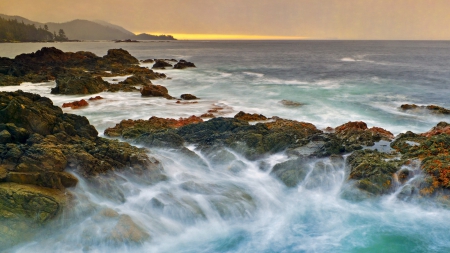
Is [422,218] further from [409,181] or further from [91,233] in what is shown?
[91,233]

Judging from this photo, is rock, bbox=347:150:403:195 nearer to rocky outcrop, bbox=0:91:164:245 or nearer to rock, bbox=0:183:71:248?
rocky outcrop, bbox=0:91:164:245

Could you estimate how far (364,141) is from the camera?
1245 centimetres

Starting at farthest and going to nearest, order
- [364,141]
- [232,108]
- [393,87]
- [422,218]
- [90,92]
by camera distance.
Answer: [393,87] < [90,92] < [232,108] < [364,141] < [422,218]

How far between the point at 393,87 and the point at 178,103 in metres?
21.5

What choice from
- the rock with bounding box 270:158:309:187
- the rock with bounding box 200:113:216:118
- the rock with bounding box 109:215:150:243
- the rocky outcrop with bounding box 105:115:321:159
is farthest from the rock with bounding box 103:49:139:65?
the rock with bounding box 109:215:150:243

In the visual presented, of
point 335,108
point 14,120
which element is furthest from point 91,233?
point 335,108

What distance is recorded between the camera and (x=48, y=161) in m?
7.94

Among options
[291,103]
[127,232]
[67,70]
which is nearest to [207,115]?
[291,103]

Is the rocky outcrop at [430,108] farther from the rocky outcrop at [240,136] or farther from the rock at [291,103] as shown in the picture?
the rocky outcrop at [240,136]

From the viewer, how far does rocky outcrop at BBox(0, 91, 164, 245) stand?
277 inches

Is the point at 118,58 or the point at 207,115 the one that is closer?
the point at 207,115

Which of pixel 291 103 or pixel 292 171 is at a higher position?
pixel 291 103

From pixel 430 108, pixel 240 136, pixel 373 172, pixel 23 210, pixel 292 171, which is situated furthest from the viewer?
pixel 430 108

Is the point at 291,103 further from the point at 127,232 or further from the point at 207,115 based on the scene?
the point at 127,232
